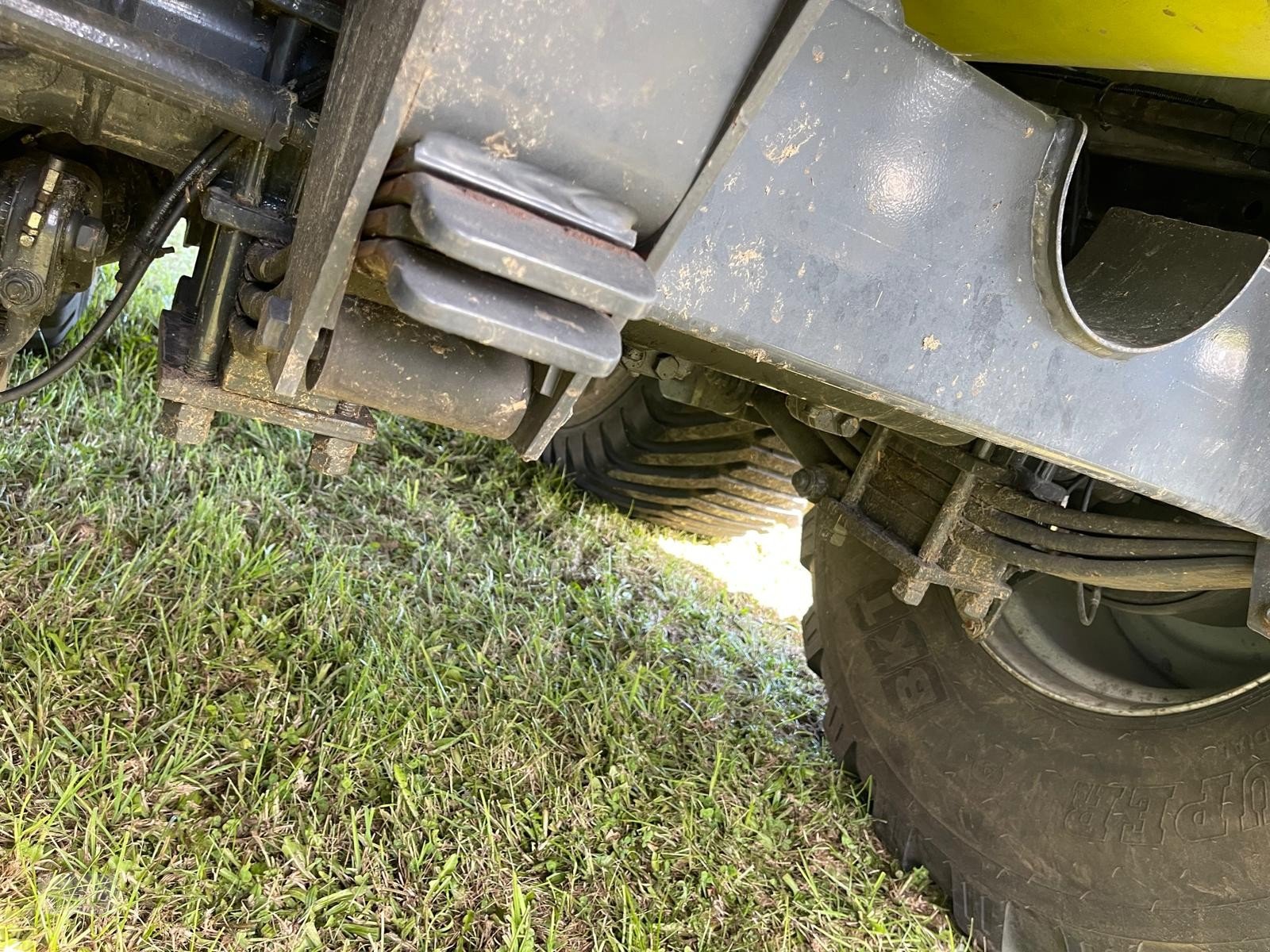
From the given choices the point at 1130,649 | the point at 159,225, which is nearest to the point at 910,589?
the point at 1130,649

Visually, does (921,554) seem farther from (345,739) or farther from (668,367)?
(345,739)

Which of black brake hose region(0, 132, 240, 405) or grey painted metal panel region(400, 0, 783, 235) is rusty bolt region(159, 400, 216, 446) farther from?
grey painted metal panel region(400, 0, 783, 235)

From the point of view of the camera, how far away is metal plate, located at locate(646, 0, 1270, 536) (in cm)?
86

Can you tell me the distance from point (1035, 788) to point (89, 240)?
5.59 ft

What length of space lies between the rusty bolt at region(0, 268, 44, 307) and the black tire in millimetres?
1699

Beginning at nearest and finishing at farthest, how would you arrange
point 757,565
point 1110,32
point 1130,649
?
point 1110,32
point 1130,649
point 757,565

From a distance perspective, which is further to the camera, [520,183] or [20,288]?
[20,288]

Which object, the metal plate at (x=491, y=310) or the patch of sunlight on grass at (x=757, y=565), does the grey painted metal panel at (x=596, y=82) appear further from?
the patch of sunlight on grass at (x=757, y=565)

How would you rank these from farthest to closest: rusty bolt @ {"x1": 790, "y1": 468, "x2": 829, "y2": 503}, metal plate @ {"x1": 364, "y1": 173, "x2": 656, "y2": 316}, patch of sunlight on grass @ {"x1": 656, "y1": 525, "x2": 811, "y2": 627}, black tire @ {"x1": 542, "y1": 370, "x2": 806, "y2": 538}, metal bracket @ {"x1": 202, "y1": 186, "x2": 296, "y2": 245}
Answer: patch of sunlight on grass @ {"x1": 656, "y1": 525, "x2": 811, "y2": 627} → black tire @ {"x1": 542, "y1": 370, "x2": 806, "y2": 538} → rusty bolt @ {"x1": 790, "y1": 468, "x2": 829, "y2": 503} → metal bracket @ {"x1": 202, "y1": 186, "x2": 296, "y2": 245} → metal plate @ {"x1": 364, "y1": 173, "x2": 656, "y2": 316}

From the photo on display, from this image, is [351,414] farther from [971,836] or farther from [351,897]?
[971,836]

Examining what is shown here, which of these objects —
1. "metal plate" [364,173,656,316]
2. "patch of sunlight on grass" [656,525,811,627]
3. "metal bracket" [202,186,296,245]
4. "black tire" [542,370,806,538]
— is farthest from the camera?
"patch of sunlight on grass" [656,525,811,627]

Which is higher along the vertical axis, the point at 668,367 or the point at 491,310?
the point at 491,310

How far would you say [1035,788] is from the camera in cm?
167

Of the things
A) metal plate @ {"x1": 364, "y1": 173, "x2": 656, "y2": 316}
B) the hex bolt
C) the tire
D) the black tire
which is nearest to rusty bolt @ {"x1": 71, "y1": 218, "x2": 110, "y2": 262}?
the hex bolt
